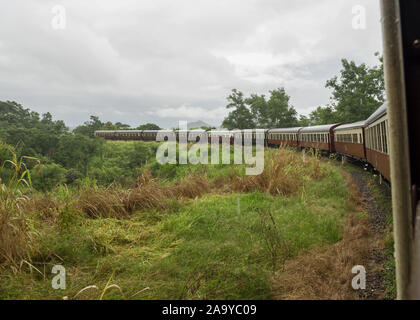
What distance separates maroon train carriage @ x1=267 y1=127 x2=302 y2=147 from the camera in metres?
22.2

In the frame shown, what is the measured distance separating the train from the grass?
2.24 metres

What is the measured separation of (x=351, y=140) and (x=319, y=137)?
14.8ft

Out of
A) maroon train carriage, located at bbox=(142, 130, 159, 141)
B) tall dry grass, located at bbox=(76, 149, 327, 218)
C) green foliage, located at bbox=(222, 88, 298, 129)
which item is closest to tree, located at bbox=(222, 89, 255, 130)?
green foliage, located at bbox=(222, 88, 298, 129)

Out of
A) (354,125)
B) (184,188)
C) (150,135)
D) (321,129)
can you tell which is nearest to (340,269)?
(184,188)

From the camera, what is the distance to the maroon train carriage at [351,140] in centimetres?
1272

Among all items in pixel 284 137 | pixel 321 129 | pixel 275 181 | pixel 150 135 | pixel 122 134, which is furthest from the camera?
pixel 122 134

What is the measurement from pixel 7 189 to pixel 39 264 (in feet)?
4.29

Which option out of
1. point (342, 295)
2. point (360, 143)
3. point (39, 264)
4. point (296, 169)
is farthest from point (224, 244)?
point (360, 143)

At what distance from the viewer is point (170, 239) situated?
15.3ft

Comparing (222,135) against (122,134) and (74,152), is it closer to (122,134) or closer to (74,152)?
(74,152)

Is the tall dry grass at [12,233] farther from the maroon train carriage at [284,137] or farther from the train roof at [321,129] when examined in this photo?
the train roof at [321,129]

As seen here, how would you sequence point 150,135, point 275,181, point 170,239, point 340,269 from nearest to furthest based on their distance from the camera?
point 340,269 < point 170,239 < point 275,181 < point 150,135

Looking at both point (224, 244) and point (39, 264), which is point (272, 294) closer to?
point (224, 244)

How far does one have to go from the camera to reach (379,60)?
2778cm
